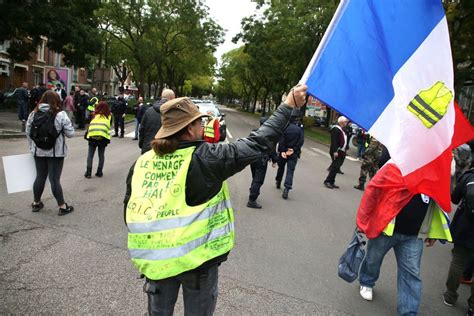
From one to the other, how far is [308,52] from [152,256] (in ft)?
88.2

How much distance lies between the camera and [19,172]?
5.24m

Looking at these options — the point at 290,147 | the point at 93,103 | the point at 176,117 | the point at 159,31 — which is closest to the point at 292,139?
the point at 290,147

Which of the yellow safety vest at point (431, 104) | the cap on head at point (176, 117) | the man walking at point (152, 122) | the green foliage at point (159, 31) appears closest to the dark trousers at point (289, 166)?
the man walking at point (152, 122)

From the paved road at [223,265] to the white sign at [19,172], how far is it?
48cm

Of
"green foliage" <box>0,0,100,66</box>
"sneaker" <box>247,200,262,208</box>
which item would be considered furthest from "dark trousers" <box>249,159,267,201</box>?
"green foliage" <box>0,0,100,66</box>

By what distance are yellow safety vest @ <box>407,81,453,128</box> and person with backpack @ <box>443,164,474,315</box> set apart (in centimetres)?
111

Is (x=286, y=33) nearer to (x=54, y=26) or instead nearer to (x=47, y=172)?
(x=54, y=26)

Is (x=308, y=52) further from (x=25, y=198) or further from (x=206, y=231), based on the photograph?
(x=206, y=231)

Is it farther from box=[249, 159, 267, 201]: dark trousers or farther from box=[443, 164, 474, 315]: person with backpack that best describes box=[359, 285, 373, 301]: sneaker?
box=[249, 159, 267, 201]: dark trousers

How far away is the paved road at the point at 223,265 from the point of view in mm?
3508

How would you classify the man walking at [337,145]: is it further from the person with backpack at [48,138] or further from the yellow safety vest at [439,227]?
the person with backpack at [48,138]

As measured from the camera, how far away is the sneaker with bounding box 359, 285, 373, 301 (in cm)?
394

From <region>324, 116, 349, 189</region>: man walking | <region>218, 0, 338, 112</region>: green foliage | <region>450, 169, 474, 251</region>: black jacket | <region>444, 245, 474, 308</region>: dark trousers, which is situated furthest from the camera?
<region>218, 0, 338, 112</region>: green foliage

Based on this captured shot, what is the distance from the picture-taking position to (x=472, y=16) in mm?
17016
